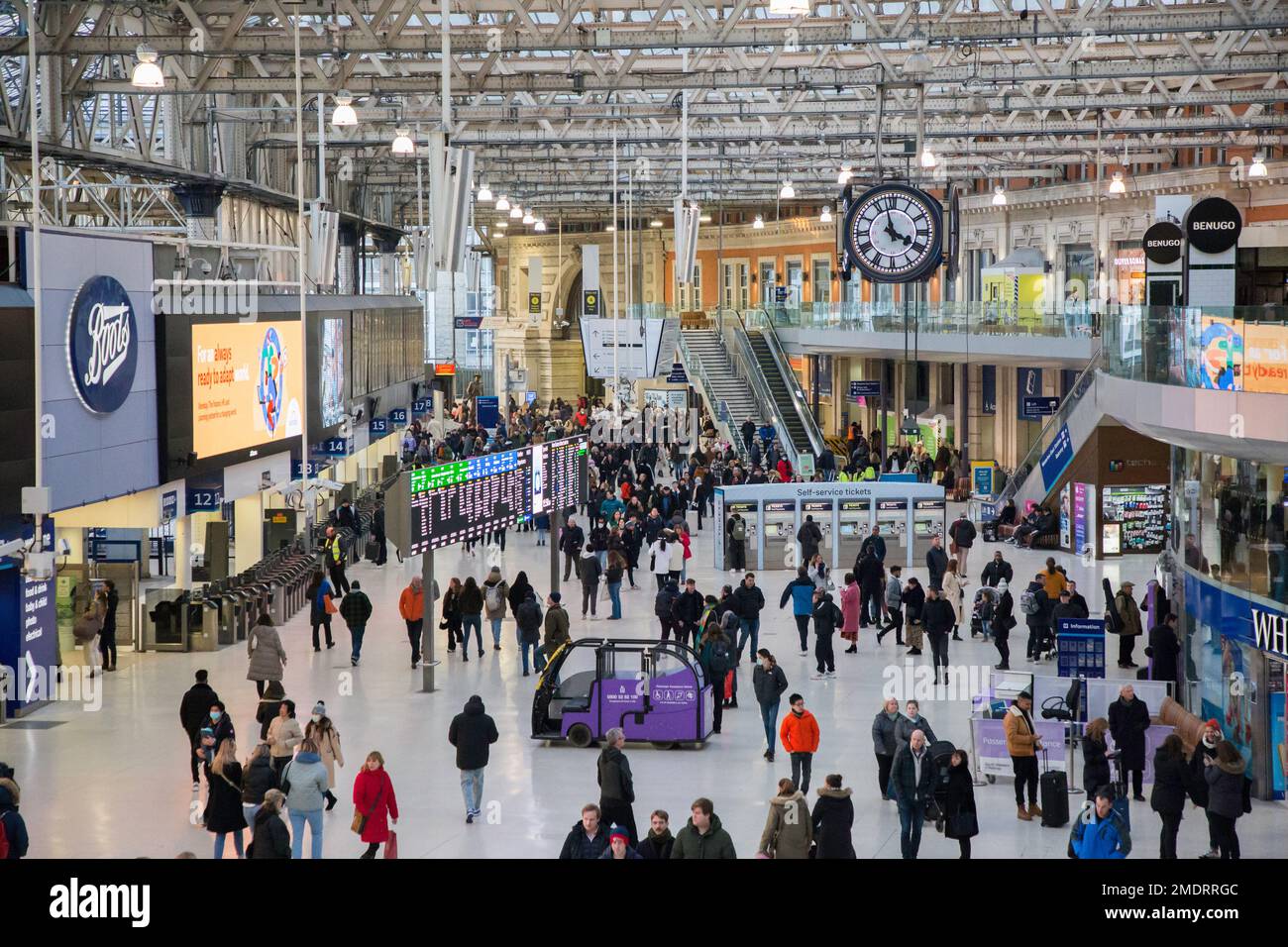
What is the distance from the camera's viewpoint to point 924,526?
3156cm

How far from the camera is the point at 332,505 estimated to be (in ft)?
117

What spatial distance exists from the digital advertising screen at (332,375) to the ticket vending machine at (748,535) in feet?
24.9

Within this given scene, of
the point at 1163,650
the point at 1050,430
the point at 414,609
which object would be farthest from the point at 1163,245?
the point at 1050,430

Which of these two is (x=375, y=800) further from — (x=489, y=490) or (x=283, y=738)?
(x=489, y=490)

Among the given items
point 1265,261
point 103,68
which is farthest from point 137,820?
point 1265,261

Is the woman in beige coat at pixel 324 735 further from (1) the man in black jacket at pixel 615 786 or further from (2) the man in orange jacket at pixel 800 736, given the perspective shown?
(2) the man in orange jacket at pixel 800 736

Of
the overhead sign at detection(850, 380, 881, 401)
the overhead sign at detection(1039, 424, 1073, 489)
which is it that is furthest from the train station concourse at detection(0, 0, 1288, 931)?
the overhead sign at detection(850, 380, 881, 401)

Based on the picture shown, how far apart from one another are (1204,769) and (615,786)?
4.60 metres

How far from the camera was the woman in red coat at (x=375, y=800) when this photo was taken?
1251 centimetres

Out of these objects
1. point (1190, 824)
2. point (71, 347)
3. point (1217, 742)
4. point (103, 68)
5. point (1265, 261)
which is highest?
point (103, 68)

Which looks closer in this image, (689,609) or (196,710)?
(196,710)
